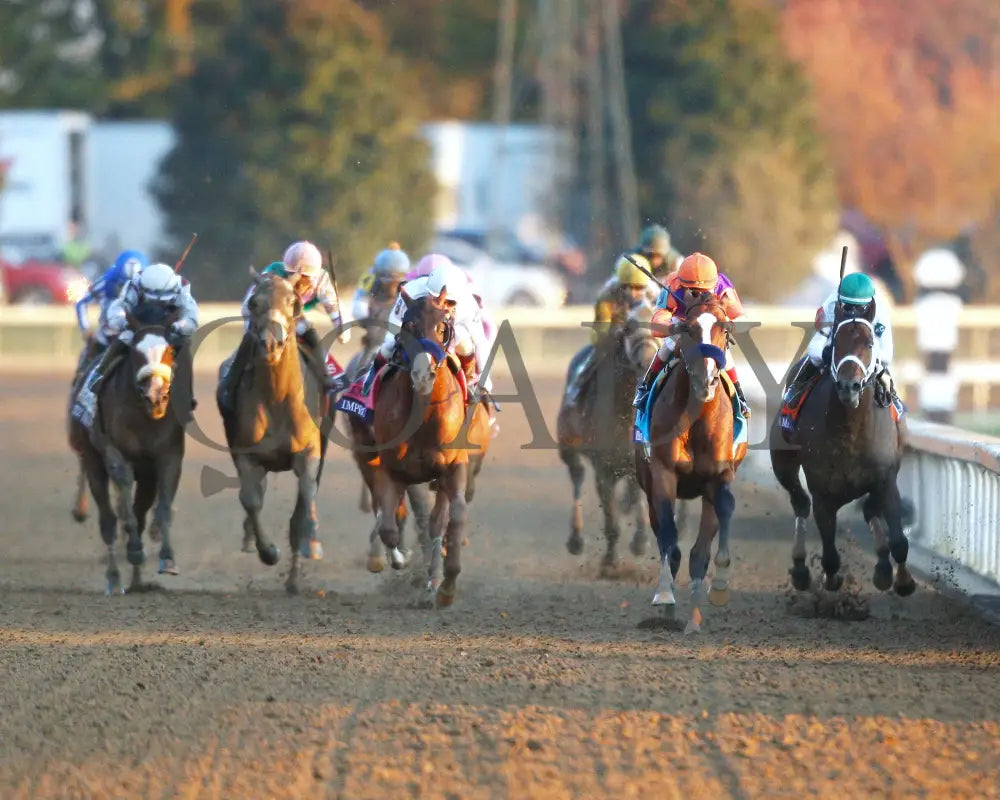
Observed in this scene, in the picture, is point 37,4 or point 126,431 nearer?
point 126,431

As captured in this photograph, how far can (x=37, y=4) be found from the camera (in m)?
42.2

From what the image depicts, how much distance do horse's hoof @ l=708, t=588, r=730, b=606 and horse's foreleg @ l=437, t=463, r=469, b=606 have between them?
4.05 feet

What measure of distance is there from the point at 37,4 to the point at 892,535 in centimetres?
3722

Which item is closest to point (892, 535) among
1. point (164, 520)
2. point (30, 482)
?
point (164, 520)

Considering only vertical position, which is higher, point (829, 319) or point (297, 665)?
point (829, 319)

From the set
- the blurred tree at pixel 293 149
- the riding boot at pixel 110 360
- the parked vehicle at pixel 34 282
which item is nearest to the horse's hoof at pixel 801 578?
the riding boot at pixel 110 360

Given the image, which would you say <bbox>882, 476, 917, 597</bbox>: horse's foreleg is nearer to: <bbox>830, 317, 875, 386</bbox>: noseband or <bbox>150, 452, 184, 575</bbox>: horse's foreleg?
<bbox>830, 317, 875, 386</bbox>: noseband

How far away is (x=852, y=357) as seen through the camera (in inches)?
328

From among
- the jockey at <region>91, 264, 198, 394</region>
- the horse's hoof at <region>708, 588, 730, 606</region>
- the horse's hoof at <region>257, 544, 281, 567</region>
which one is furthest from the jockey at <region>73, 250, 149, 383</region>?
the horse's hoof at <region>708, 588, 730, 606</region>

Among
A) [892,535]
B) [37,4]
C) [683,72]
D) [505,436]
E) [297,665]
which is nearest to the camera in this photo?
[297,665]

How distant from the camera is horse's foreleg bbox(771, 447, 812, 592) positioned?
9.05 metres

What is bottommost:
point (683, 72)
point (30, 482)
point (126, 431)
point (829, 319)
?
point (30, 482)

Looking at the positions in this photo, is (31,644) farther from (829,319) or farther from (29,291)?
(29,291)

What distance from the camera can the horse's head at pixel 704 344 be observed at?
8102 millimetres
